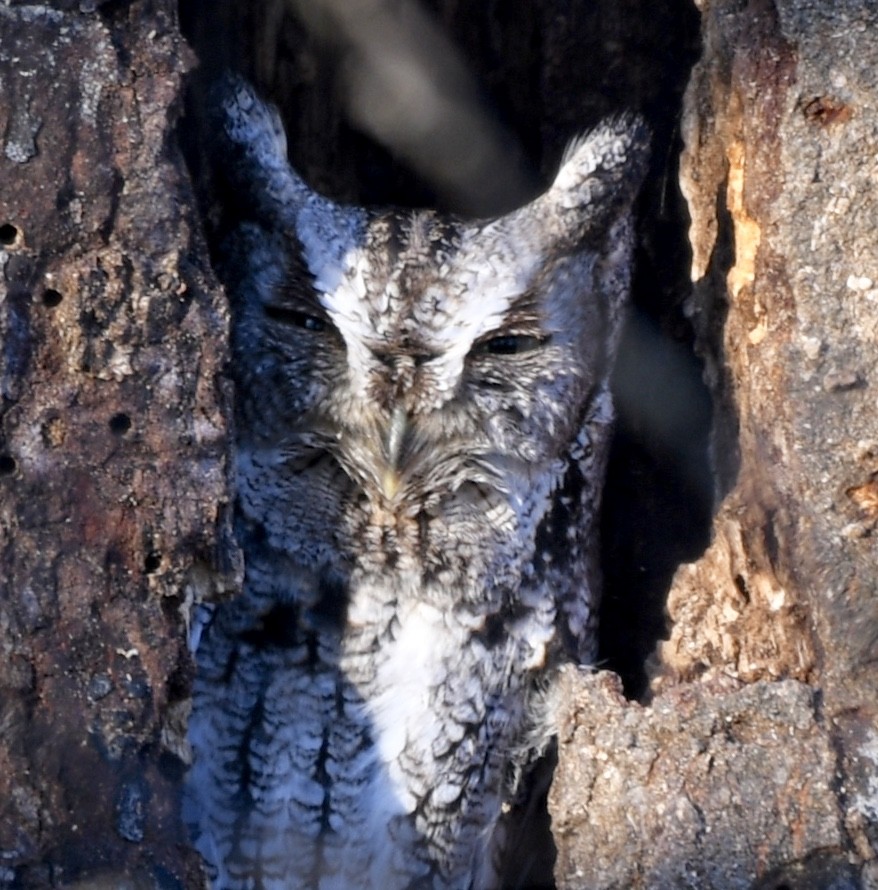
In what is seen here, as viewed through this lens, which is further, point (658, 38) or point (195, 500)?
point (658, 38)

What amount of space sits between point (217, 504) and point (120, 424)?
148mm

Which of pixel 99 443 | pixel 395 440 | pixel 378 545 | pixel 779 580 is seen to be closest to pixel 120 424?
pixel 99 443

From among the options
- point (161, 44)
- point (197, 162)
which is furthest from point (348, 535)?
point (161, 44)

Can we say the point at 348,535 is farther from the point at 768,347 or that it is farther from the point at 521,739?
the point at 768,347

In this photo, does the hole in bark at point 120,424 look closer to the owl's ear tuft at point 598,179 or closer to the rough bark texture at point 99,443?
the rough bark texture at point 99,443

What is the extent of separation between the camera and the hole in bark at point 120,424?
1648mm

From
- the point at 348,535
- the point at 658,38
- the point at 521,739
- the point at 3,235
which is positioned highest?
the point at 658,38

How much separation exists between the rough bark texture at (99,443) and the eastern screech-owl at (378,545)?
13.8 inches

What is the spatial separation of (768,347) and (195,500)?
0.74 metres

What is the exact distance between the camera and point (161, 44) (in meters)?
1.71

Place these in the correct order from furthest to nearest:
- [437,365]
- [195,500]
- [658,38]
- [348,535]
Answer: [658,38], [348,535], [437,365], [195,500]

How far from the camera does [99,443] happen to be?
1640mm

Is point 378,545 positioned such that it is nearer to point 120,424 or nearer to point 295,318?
point 295,318

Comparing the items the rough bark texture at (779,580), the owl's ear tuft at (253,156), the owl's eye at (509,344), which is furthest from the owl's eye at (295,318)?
the rough bark texture at (779,580)
